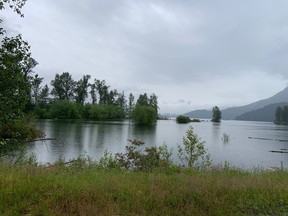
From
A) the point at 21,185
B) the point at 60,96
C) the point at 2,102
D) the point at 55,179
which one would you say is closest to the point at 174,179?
the point at 55,179

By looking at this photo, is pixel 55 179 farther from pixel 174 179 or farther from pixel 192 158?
pixel 192 158

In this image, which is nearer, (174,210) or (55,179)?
(174,210)

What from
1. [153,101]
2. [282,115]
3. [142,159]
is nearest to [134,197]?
[142,159]

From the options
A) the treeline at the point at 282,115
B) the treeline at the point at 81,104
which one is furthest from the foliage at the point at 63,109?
the treeline at the point at 282,115

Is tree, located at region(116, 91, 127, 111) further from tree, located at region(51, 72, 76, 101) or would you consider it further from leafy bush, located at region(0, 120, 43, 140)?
leafy bush, located at region(0, 120, 43, 140)

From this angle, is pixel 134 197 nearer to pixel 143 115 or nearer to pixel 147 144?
pixel 147 144

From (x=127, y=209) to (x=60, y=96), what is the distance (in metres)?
134

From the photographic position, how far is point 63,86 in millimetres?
132875

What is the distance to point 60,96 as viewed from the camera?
132 metres

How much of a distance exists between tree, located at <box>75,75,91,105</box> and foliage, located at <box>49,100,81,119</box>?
12.0 metres

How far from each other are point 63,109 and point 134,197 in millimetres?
120068

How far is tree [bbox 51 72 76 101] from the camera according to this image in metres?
130

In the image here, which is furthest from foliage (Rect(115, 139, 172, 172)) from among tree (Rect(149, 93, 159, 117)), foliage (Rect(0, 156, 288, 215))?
tree (Rect(149, 93, 159, 117))

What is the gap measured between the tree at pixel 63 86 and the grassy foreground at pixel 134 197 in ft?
427
